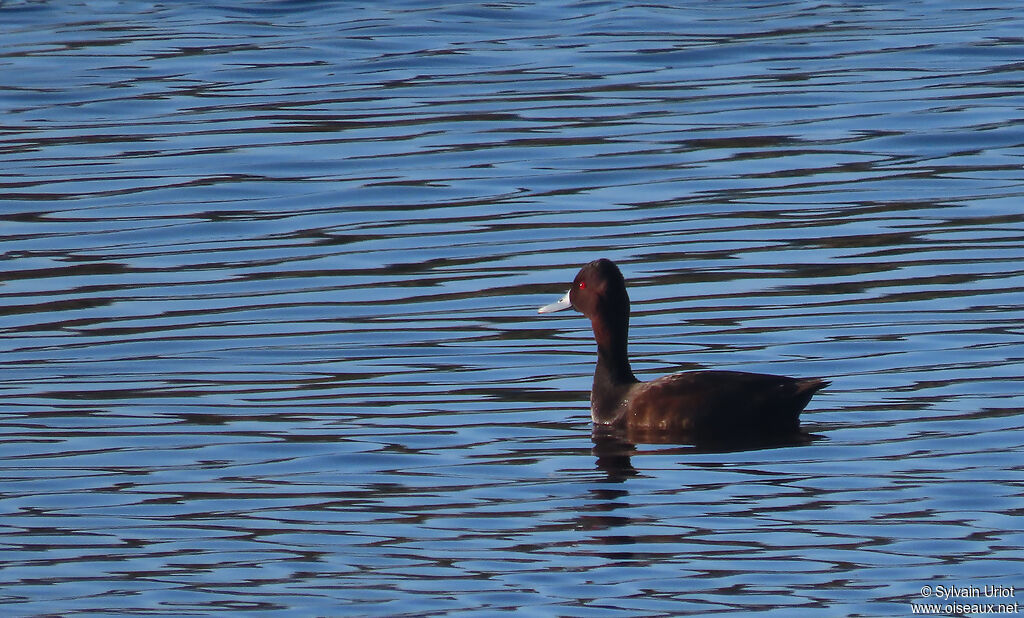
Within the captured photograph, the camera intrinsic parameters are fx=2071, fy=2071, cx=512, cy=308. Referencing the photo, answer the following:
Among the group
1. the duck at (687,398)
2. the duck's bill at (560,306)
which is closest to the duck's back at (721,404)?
the duck at (687,398)

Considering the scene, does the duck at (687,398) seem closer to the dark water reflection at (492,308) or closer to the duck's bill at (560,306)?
the dark water reflection at (492,308)

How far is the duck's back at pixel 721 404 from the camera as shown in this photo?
9.22 metres

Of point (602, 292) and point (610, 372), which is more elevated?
point (602, 292)

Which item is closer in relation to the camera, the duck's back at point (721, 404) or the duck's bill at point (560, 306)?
the duck's back at point (721, 404)

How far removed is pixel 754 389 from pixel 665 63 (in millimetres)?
11779

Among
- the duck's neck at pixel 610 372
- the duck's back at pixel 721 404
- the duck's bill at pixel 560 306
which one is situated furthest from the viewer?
the duck's bill at pixel 560 306

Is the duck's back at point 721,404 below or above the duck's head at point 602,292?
below

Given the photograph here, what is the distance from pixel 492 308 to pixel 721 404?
287cm

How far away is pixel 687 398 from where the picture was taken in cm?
944

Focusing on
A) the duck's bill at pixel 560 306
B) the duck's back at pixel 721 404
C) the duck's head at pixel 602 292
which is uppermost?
the duck's head at pixel 602 292

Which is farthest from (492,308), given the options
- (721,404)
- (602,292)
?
(721,404)

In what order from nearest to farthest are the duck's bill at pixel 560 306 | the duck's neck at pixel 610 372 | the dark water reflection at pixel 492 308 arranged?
1. the dark water reflection at pixel 492 308
2. the duck's neck at pixel 610 372
3. the duck's bill at pixel 560 306

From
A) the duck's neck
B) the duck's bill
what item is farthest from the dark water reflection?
the duck's bill

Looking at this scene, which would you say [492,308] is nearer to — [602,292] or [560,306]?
[560,306]
